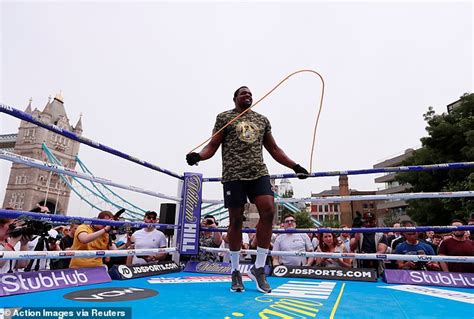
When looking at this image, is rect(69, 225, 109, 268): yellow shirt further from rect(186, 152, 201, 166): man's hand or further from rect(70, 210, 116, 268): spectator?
rect(186, 152, 201, 166): man's hand

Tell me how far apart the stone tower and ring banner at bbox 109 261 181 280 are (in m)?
63.5

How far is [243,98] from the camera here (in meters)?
2.55

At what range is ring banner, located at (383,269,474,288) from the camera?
8.38ft

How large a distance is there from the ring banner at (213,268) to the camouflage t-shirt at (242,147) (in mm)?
1258

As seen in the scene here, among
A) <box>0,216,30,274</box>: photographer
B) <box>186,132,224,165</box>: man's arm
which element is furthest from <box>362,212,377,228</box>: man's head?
<box>0,216,30,274</box>: photographer

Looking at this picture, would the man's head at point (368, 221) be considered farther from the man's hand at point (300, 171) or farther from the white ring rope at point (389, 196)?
the man's hand at point (300, 171)

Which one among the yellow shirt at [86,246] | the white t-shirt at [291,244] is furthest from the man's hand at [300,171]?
the yellow shirt at [86,246]

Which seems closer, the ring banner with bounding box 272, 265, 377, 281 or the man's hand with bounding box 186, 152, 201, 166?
the man's hand with bounding box 186, 152, 201, 166

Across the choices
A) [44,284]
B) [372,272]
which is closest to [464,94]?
[372,272]

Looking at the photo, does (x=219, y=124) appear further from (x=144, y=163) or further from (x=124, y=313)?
(x=124, y=313)

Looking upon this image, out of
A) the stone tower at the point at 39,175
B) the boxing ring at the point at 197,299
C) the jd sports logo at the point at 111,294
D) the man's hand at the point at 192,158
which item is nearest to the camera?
the boxing ring at the point at 197,299

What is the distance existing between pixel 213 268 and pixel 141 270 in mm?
790

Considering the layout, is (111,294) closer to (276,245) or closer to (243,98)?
(243,98)

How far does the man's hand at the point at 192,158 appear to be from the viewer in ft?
7.34
